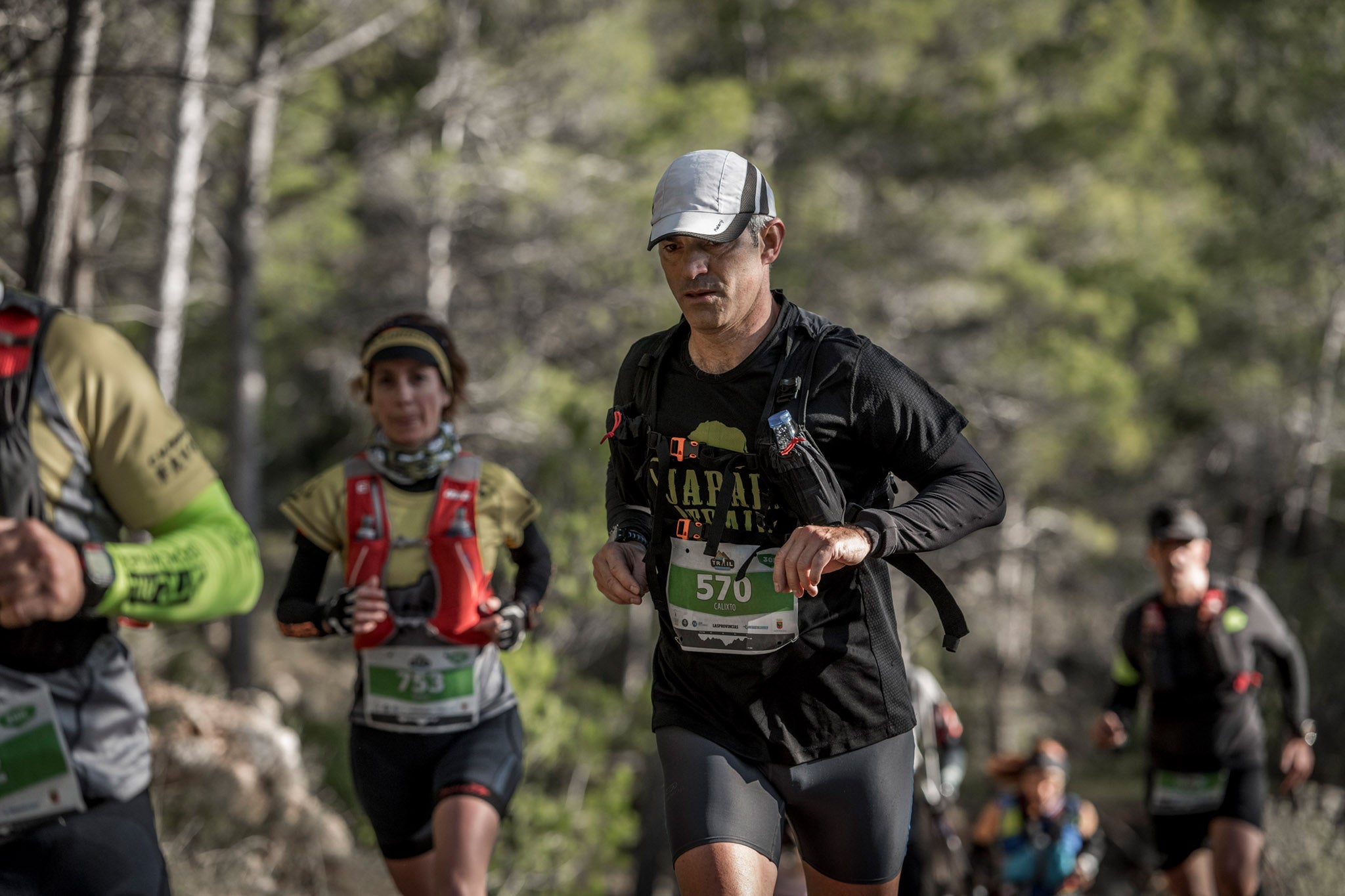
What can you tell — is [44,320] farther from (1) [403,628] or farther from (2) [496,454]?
(2) [496,454]

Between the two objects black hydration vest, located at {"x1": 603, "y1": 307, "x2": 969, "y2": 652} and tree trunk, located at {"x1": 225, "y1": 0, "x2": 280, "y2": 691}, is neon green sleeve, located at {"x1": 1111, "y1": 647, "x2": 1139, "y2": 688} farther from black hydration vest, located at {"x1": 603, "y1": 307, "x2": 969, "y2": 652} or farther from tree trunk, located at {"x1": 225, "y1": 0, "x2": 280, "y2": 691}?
tree trunk, located at {"x1": 225, "y1": 0, "x2": 280, "y2": 691}

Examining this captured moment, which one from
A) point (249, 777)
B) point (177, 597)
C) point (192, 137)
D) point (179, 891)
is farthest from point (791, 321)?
point (192, 137)

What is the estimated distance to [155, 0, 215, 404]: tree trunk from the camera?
1063cm

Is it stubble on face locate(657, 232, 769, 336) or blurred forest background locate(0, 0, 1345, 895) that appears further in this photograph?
blurred forest background locate(0, 0, 1345, 895)

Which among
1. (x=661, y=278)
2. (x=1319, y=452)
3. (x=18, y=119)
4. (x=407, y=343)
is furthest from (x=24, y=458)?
(x=1319, y=452)

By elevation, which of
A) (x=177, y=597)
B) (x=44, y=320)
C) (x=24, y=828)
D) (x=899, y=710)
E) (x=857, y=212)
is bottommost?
(x=24, y=828)

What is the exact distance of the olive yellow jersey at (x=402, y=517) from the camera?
3809 millimetres

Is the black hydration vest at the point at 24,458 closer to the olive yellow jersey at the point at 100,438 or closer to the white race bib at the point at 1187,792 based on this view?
the olive yellow jersey at the point at 100,438

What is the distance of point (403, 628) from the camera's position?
149 inches

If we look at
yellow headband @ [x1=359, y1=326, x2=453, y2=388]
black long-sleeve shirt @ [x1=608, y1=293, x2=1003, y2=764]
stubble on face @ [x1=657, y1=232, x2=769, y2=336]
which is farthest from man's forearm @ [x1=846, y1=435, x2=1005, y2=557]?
yellow headband @ [x1=359, y1=326, x2=453, y2=388]

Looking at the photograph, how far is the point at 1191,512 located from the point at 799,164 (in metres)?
15.1

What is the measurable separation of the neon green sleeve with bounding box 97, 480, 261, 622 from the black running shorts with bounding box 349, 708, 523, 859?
1541mm

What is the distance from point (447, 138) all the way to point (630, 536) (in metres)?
14.2

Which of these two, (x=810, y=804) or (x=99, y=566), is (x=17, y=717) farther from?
(x=810, y=804)
